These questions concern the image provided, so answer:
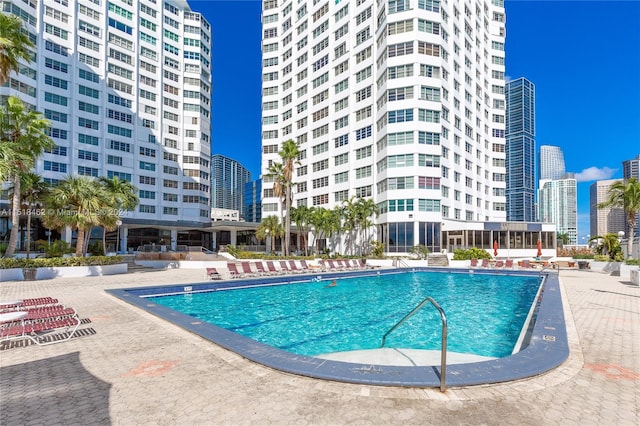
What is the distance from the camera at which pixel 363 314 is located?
1344 centimetres

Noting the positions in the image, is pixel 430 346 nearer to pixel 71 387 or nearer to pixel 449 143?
pixel 71 387

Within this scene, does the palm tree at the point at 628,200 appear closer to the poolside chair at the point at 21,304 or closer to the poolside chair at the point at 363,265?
the poolside chair at the point at 363,265

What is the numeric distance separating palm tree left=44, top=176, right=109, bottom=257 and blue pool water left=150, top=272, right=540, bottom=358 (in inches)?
430

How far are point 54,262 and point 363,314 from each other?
20.7 meters

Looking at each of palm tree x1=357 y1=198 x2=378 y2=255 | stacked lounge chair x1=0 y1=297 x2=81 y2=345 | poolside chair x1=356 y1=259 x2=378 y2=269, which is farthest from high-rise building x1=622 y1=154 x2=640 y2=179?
stacked lounge chair x1=0 y1=297 x2=81 y2=345

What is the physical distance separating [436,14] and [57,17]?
2121 inches

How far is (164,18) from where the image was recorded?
6178cm

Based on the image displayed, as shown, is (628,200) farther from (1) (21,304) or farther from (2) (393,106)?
(1) (21,304)

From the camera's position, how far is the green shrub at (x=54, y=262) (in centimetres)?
1994

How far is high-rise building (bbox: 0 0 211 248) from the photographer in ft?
157

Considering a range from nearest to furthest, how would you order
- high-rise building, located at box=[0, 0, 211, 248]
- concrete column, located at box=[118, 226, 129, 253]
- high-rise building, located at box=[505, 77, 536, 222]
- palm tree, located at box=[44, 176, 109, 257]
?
palm tree, located at box=[44, 176, 109, 257]
high-rise building, located at box=[0, 0, 211, 248]
concrete column, located at box=[118, 226, 129, 253]
high-rise building, located at box=[505, 77, 536, 222]

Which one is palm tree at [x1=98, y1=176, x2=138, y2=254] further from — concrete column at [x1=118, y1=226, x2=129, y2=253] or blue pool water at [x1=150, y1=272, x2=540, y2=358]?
concrete column at [x1=118, y1=226, x2=129, y2=253]

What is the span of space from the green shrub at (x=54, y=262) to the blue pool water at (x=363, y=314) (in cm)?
1094

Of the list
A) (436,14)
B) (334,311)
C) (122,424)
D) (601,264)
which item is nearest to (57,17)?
(436,14)
